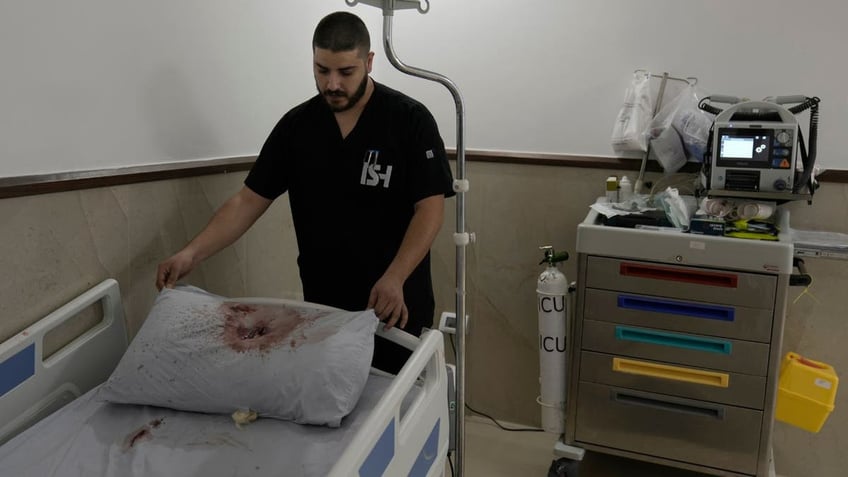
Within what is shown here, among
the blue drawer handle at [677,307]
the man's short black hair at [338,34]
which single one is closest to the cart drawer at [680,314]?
the blue drawer handle at [677,307]

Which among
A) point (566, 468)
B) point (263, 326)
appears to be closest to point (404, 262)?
point (263, 326)

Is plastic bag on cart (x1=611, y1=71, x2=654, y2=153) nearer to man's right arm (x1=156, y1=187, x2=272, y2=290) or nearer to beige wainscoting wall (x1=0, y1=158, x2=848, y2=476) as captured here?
beige wainscoting wall (x1=0, y1=158, x2=848, y2=476)

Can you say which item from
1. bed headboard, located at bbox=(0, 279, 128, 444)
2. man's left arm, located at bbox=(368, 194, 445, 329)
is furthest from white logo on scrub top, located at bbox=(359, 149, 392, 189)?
bed headboard, located at bbox=(0, 279, 128, 444)

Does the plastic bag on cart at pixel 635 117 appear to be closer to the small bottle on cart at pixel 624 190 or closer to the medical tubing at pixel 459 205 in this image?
the small bottle on cart at pixel 624 190

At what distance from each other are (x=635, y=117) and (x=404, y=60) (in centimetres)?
A: 94

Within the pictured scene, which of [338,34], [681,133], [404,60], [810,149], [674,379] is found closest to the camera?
[338,34]

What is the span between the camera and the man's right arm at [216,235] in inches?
67.9

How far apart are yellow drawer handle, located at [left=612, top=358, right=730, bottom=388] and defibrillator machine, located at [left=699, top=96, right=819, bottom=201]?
0.54m

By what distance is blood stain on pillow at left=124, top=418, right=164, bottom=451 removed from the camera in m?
1.33

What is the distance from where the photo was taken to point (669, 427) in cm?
214

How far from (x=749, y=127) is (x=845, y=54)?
516 millimetres

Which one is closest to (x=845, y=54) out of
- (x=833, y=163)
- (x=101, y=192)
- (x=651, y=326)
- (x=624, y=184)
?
(x=833, y=163)

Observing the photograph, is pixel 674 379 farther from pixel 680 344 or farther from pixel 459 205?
pixel 459 205

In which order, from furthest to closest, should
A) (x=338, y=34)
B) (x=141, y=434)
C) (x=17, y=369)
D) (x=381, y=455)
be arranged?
(x=338, y=34), (x=17, y=369), (x=141, y=434), (x=381, y=455)
